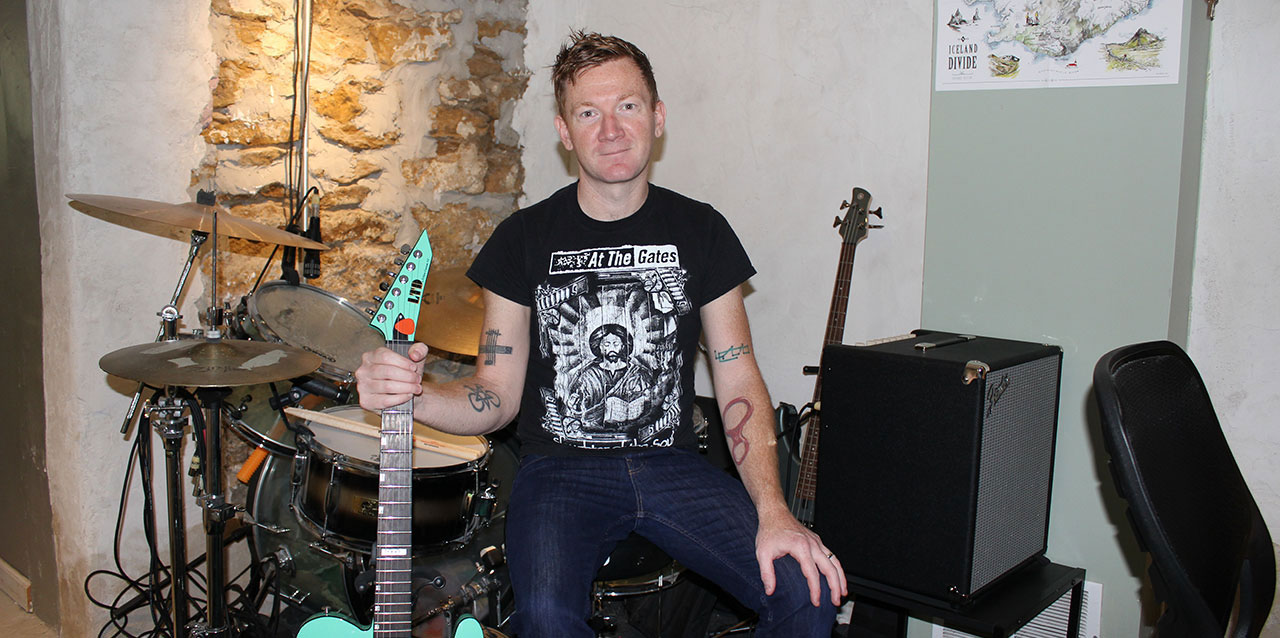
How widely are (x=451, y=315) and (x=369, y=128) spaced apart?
2.25ft

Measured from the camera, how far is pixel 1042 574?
2.13 m

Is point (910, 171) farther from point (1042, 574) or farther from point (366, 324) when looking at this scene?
point (366, 324)

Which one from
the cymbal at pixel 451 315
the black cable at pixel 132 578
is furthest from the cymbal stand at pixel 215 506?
the cymbal at pixel 451 315

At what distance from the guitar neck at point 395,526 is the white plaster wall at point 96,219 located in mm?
1123

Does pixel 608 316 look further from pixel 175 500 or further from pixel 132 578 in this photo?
pixel 132 578

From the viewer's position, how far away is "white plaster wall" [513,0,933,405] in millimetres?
2537

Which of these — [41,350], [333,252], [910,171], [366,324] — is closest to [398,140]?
[333,252]

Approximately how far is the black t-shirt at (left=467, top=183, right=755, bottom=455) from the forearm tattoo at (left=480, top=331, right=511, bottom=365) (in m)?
0.07

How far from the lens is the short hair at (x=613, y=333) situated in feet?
6.24

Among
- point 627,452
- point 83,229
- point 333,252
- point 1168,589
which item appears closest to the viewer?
point 1168,589

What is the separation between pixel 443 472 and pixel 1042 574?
142 cm

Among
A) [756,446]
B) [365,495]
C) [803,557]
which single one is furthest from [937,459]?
[365,495]

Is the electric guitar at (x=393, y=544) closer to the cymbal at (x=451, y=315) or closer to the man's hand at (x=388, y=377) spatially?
the man's hand at (x=388, y=377)

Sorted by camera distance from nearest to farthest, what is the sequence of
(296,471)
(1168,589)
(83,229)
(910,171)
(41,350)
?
(1168,589)
(296,471)
(83,229)
(41,350)
(910,171)
